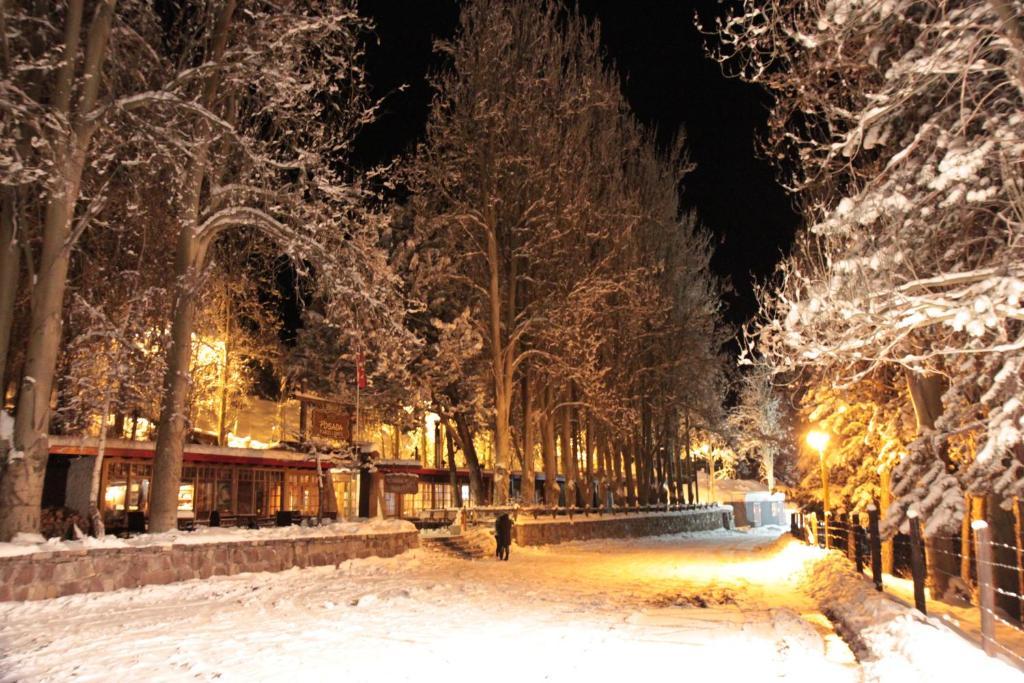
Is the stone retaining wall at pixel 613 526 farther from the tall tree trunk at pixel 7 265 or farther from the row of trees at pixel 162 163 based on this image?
the tall tree trunk at pixel 7 265

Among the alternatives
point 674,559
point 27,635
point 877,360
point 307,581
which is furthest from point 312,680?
point 674,559

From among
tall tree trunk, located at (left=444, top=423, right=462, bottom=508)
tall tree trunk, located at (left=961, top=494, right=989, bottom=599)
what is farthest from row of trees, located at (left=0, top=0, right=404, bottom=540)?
tall tree trunk, located at (left=444, top=423, right=462, bottom=508)

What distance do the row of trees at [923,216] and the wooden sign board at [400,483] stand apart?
16.8 metres

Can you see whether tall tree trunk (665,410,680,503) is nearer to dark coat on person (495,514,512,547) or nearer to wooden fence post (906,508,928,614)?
dark coat on person (495,514,512,547)

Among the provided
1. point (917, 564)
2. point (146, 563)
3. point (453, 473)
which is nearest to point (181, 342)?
point (146, 563)

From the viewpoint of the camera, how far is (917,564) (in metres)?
9.80

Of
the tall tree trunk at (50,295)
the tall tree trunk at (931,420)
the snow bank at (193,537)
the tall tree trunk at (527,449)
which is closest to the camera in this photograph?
the snow bank at (193,537)

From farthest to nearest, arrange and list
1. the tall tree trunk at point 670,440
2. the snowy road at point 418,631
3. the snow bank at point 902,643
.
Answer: the tall tree trunk at point 670,440 < the snowy road at point 418,631 < the snow bank at point 902,643

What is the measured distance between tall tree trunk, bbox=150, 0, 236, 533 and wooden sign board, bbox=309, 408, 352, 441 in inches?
439

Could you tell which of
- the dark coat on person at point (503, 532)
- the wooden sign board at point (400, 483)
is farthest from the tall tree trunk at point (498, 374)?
the dark coat on person at point (503, 532)

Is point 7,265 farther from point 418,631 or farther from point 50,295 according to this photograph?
point 418,631

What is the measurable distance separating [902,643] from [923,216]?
15.1ft

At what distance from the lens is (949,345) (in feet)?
34.0

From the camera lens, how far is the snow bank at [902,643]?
5770 mm
